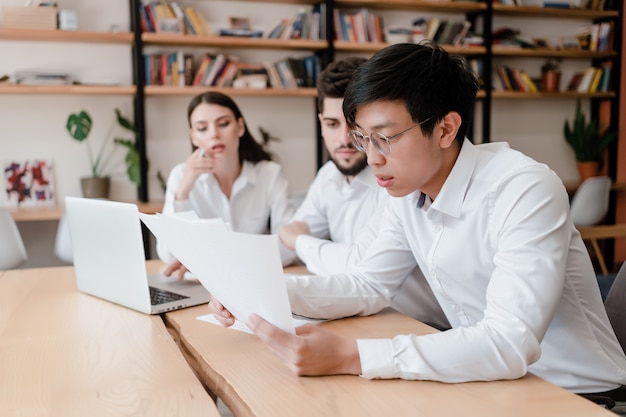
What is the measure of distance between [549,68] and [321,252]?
13.8 feet

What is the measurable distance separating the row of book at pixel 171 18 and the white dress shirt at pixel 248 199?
1.89 meters

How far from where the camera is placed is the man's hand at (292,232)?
2295 millimetres

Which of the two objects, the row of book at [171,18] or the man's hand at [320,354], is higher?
the row of book at [171,18]

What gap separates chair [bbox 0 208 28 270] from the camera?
3.27 meters

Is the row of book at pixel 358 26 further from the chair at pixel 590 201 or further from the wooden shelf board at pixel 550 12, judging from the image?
the chair at pixel 590 201

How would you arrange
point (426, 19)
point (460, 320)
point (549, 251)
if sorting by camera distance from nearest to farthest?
point (549, 251) < point (460, 320) < point (426, 19)

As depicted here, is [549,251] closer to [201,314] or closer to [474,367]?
[474,367]

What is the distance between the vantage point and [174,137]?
15.8ft

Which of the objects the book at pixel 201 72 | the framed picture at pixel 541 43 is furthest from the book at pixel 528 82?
the book at pixel 201 72

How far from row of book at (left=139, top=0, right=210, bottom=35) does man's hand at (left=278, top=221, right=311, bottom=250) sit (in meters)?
2.56

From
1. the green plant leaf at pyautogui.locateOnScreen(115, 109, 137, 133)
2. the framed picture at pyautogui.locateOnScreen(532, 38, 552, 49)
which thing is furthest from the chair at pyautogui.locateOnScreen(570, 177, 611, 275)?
the green plant leaf at pyautogui.locateOnScreen(115, 109, 137, 133)

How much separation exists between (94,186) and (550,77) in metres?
3.68

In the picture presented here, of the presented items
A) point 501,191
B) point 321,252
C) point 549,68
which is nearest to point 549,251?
point 501,191

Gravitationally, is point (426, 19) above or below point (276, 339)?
above
